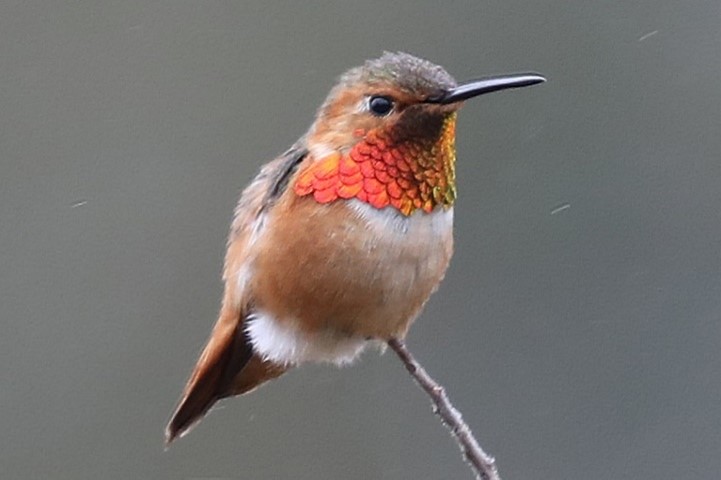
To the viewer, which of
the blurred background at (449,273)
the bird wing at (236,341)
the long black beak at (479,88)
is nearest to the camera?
the long black beak at (479,88)

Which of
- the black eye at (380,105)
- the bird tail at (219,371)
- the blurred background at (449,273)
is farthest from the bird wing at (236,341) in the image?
the blurred background at (449,273)

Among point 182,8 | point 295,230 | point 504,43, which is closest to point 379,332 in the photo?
point 295,230

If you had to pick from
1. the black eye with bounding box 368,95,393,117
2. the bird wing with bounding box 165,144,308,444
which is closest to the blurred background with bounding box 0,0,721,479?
the bird wing with bounding box 165,144,308,444

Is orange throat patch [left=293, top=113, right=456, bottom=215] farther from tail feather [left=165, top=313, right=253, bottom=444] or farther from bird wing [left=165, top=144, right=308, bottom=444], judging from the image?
tail feather [left=165, top=313, right=253, bottom=444]

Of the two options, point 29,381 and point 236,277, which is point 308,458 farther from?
point 236,277

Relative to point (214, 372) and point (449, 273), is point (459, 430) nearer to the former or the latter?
point (214, 372)

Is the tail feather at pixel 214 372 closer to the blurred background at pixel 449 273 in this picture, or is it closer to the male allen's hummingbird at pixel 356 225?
the male allen's hummingbird at pixel 356 225

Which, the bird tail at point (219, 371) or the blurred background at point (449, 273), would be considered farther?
the blurred background at point (449, 273)
